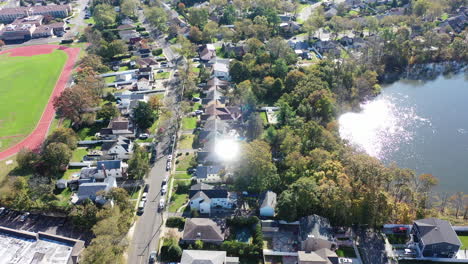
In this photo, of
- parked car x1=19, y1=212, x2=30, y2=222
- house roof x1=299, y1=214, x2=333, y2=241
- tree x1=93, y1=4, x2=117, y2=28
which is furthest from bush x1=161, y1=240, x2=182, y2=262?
tree x1=93, y1=4, x2=117, y2=28

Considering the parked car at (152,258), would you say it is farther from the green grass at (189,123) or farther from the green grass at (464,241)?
the green grass at (464,241)

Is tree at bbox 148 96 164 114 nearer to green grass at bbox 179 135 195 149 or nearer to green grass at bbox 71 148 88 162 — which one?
green grass at bbox 179 135 195 149

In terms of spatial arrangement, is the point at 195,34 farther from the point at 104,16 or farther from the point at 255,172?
the point at 255,172

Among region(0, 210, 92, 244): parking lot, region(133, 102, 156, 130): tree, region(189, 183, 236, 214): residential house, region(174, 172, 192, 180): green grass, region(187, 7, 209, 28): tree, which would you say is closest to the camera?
region(0, 210, 92, 244): parking lot

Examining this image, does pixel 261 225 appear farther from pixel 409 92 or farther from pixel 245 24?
pixel 245 24

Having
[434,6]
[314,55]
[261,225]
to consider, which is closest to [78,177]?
[261,225]

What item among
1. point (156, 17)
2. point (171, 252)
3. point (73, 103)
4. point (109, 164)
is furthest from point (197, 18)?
point (171, 252)
